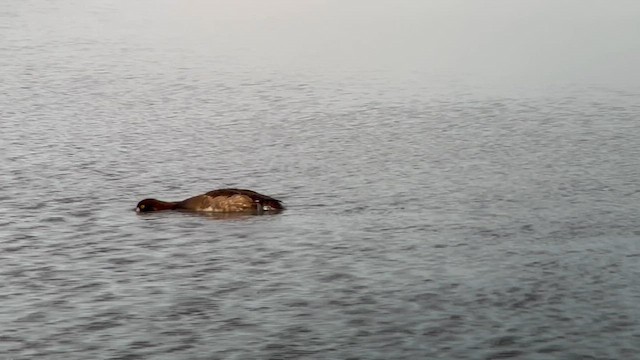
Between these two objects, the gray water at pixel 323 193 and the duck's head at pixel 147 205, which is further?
the duck's head at pixel 147 205

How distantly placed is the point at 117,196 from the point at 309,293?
5222mm

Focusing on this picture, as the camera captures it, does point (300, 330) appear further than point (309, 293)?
No

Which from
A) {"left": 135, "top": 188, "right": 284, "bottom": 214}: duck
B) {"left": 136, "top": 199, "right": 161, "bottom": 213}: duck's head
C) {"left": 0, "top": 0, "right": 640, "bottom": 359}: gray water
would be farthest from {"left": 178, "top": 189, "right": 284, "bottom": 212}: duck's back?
{"left": 136, "top": 199, "right": 161, "bottom": 213}: duck's head

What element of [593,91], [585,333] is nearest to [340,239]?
[585,333]

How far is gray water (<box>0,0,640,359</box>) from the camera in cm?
1192

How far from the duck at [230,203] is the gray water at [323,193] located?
11.1 inches

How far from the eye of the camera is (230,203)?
54.0 ft

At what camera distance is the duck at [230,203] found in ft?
54.0

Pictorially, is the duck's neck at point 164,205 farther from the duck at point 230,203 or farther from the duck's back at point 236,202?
the duck's back at point 236,202

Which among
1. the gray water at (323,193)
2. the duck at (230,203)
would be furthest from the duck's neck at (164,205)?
the gray water at (323,193)

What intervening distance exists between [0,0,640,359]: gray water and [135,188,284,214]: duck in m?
0.28

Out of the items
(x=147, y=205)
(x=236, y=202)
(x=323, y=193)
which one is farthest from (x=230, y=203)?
(x=323, y=193)

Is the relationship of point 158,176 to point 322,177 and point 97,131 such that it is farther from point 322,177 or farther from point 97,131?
point 97,131

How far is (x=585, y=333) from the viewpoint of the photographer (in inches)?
456
